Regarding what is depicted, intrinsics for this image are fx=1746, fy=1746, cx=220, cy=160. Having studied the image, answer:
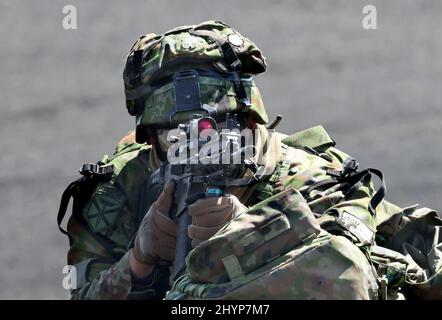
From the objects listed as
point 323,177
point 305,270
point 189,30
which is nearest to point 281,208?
point 305,270

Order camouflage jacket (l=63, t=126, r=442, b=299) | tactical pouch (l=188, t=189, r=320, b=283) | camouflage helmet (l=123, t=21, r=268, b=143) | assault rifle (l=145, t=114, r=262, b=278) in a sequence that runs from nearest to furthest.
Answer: tactical pouch (l=188, t=189, r=320, b=283) < assault rifle (l=145, t=114, r=262, b=278) < camouflage jacket (l=63, t=126, r=442, b=299) < camouflage helmet (l=123, t=21, r=268, b=143)

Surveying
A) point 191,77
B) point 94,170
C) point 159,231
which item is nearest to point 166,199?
point 159,231

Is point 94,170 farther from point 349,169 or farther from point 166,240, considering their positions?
point 349,169

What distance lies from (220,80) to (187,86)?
19cm

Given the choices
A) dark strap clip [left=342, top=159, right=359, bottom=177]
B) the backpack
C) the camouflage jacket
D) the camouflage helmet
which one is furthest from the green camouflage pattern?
the backpack

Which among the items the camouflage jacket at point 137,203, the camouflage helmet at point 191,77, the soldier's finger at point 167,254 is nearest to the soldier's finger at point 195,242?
the soldier's finger at point 167,254

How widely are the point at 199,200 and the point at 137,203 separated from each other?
1.24 meters

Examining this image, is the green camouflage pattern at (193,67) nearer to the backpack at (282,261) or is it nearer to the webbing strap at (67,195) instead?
the webbing strap at (67,195)

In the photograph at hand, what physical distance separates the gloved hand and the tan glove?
0.35 meters

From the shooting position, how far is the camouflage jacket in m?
8.66

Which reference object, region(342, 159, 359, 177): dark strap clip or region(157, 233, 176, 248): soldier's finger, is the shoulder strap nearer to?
region(157, 233, 176, 248): soldier's finger

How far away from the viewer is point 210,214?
8.04m

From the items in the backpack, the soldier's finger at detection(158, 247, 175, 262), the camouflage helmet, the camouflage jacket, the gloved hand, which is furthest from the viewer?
the camouflage helmet

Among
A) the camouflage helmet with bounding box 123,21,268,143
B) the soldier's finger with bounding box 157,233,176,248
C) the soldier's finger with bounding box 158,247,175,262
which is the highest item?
the camouflage helmet with bounding box 123,21,268,143
